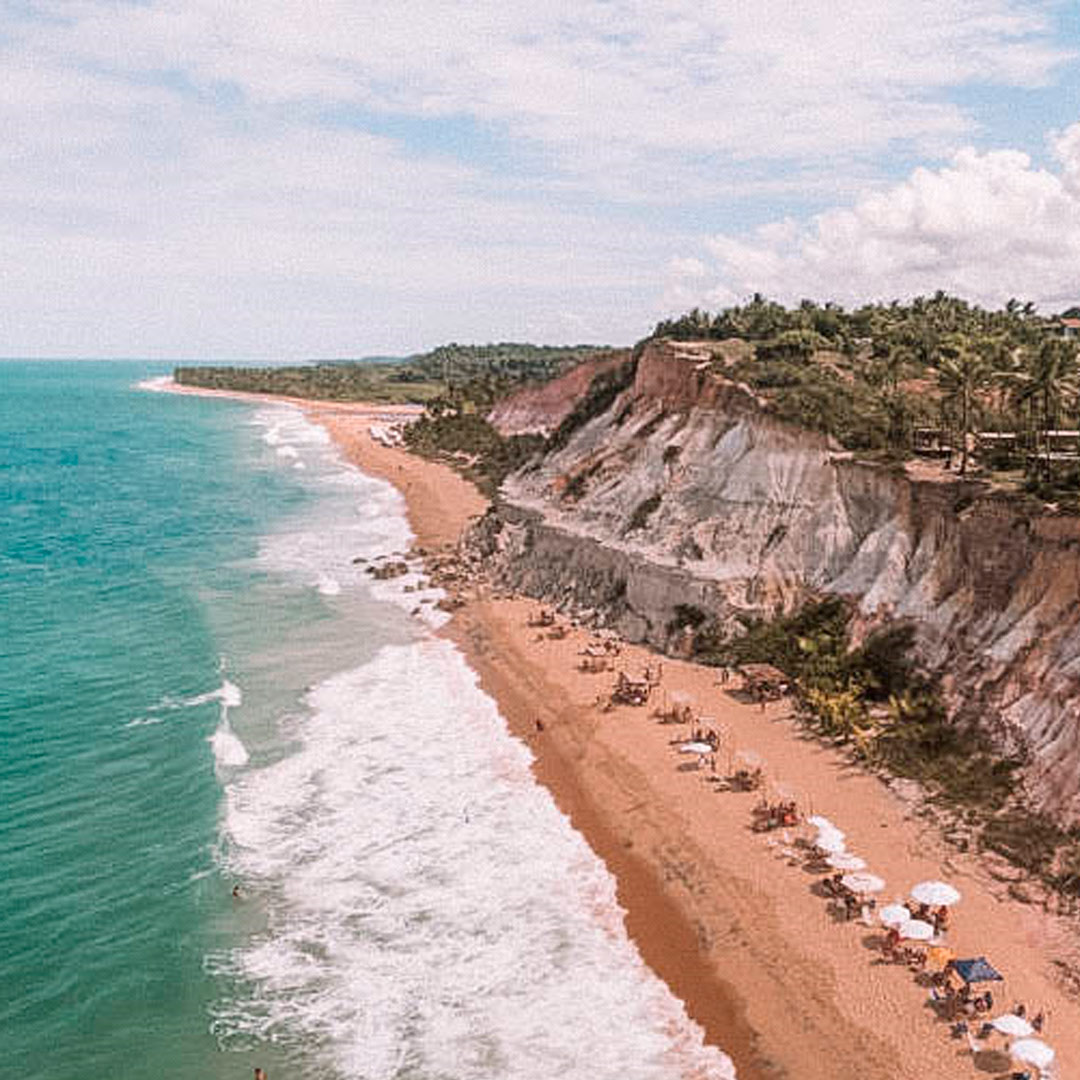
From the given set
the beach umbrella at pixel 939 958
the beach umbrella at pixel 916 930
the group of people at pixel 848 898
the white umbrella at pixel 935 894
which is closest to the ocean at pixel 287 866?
the beach umbrella at pixel 916 930

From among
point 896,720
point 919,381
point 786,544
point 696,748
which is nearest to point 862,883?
point 696,748

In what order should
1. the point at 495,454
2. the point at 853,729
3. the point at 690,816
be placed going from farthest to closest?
the point at 495,454
the point at 853,729
the point at 690,816

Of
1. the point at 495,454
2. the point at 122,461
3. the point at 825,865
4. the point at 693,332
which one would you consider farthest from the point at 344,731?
the point at 122,461

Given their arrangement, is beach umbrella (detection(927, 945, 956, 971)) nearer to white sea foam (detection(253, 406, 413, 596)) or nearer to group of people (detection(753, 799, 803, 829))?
group of people (detection(753, 799, 803, 829))

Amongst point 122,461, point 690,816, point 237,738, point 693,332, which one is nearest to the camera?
point 690,816

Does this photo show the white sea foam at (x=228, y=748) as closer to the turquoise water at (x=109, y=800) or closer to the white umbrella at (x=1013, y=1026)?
the turquoise water at (x=109, y=800)

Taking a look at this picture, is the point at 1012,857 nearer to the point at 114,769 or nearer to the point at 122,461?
the point at 114,769

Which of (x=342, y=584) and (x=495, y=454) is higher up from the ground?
(x=495, y=454)
